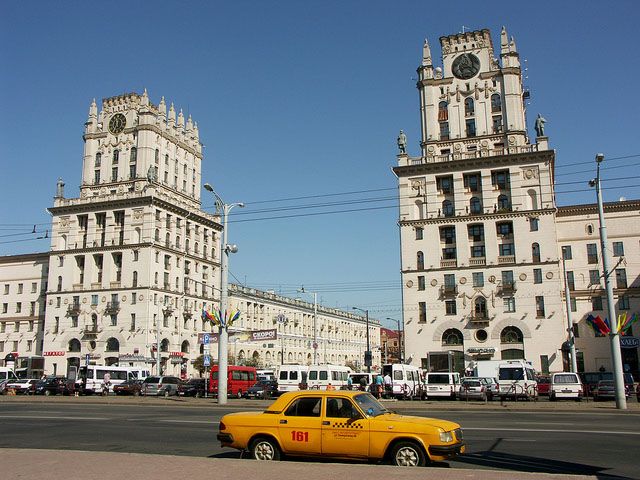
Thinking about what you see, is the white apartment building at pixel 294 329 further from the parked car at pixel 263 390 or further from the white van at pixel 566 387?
the white van at pixel 566 387

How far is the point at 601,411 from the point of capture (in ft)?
90.1

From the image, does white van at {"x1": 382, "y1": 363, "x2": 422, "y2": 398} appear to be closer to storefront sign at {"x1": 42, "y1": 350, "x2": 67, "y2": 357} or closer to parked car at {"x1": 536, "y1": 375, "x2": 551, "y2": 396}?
parked car at {"x1": 536, "y1": 375, "x2": 551, "y2": 396}

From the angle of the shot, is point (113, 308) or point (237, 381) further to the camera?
point (113, 308)

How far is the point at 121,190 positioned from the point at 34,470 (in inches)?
2959

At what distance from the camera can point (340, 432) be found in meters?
11.6

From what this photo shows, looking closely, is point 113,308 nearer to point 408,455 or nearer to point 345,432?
point 345,432

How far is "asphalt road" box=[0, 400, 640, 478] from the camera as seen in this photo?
12.6 meters

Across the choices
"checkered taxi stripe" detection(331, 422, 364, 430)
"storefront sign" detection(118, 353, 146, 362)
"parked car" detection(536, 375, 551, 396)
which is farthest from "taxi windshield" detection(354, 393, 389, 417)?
"storefront sign" detection(118, 353, 146, 362)

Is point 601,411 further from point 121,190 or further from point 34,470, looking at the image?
point 121,190

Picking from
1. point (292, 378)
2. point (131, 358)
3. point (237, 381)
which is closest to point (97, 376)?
point (237, 381)

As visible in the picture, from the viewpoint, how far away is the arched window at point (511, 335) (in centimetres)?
Result: 5988

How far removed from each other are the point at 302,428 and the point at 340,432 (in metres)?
0.78

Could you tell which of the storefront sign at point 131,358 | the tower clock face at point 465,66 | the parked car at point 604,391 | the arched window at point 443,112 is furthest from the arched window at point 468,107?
the storefront sign at point 131,358

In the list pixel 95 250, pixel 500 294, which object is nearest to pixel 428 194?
pixel 500 294
